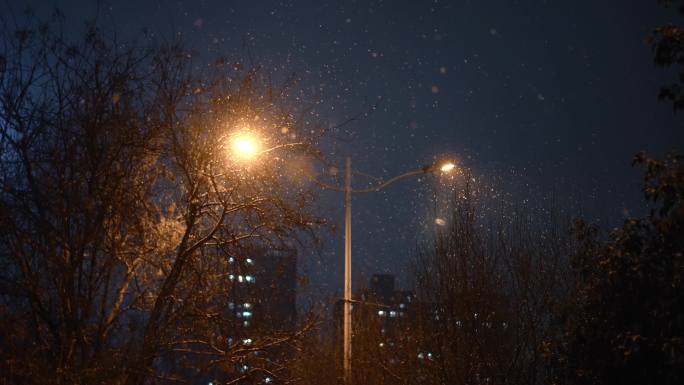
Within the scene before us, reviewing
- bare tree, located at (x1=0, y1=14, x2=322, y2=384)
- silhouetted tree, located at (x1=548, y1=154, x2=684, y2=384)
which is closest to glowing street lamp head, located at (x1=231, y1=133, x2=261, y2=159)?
bare tree, located at (x1=0, y1=14, x2=322, y2=384)

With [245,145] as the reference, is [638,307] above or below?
below

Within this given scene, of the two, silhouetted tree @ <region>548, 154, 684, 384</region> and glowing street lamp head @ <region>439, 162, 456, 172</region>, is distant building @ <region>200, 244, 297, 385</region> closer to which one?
glowing street lamp head @ <region>439, 162, 456, 172</region>

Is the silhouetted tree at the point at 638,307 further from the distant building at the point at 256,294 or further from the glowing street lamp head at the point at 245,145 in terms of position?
the glowing street lamp head at the point at 245,145

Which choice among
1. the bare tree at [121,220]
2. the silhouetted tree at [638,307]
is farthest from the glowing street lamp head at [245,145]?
the silhouetted tree at [638,307]

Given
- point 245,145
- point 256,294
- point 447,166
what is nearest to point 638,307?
point 447,166

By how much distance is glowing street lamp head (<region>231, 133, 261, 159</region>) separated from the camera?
10164 millimetres

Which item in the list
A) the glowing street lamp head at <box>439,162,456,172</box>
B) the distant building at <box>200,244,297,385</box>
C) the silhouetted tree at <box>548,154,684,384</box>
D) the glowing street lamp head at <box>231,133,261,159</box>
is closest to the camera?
the silhouetted tree at <box>548,154,684,384</box>

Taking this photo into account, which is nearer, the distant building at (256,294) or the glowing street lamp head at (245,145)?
the glowing street lamp head at (245,145)

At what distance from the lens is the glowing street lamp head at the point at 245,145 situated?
1016cm

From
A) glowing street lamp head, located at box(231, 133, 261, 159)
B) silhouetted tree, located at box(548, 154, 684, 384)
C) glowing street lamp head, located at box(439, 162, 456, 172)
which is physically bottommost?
silhouetted tree, located at box(548, 154, 684, 384)

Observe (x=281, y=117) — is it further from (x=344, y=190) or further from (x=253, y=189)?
(x=344, y=190)

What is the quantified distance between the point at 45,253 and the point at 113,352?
64.4 inches

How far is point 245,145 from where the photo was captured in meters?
10.2

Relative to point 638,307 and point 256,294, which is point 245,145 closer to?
point 256,294
